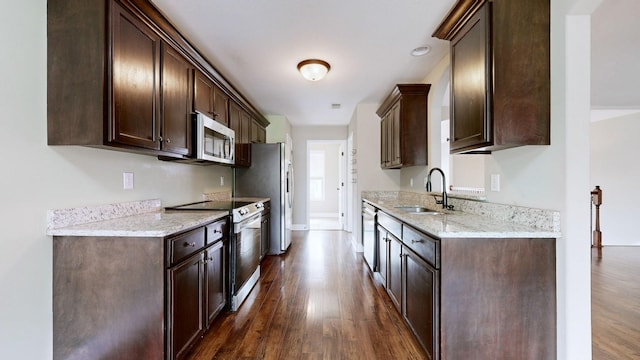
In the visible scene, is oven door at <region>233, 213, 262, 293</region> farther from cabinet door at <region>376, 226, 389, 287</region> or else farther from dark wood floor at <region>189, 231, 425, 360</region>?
cabinet door at <region>376, 226, 389, 287</region>

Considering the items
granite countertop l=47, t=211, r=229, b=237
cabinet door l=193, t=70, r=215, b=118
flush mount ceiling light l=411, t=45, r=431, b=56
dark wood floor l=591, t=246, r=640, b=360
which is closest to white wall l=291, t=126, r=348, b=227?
cabinet door l=193, t=70, r=215, b=118

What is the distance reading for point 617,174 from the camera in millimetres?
5055

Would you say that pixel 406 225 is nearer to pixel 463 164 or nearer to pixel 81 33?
pixel 81 33

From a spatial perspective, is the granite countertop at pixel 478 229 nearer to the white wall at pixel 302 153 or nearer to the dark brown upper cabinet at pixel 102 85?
the dark brown upper cabinet at pixel 102 85

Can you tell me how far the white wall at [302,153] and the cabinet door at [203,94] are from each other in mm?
3497

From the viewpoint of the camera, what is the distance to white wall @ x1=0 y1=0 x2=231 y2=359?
1393 millimetres

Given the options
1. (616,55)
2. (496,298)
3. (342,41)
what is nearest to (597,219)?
(616,55)

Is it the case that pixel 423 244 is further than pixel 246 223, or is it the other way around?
pixel 246 223

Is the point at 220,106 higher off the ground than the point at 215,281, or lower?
higher

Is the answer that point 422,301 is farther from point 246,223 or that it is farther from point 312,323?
point 246,223

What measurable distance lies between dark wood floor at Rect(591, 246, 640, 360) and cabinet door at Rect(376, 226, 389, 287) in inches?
60.4

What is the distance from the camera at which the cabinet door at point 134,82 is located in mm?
1643

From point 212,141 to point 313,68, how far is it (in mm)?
1300

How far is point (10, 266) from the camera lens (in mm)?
1410
